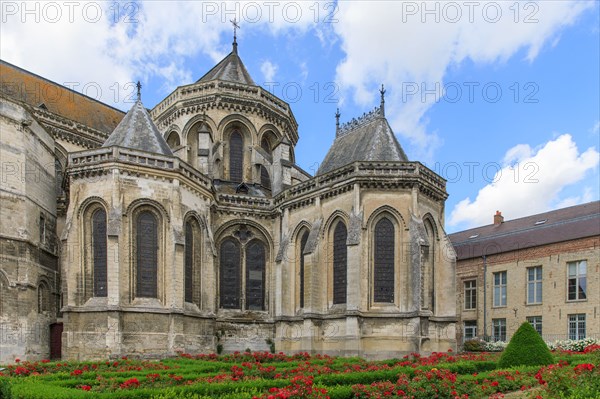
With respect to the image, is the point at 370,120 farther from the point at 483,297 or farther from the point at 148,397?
the point at 148,397

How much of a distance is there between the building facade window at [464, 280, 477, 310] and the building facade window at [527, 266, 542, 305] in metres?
4.57

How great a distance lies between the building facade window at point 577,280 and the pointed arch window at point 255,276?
19.1 meters

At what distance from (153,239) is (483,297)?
24.3 m

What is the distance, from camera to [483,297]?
116ft

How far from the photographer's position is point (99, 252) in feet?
74.2

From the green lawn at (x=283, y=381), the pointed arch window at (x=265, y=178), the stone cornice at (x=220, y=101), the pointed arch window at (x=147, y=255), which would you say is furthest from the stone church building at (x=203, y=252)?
the green lawn at (x=283, y=381)

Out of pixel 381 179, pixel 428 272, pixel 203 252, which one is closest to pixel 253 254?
pixel 203 252

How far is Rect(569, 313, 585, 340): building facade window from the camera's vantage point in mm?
29342

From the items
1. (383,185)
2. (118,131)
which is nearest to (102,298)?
(118,131)

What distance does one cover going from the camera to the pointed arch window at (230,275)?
28.4 m

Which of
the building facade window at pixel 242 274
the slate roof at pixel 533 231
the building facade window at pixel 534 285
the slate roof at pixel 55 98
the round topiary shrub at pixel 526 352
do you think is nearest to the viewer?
the round topiary shrub at pixel 526 352

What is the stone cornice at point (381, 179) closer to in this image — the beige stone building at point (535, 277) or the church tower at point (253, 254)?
the church tower at point (253, 254)

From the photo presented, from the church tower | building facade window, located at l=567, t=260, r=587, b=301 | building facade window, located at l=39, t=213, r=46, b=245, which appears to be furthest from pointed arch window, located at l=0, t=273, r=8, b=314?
building facade window, located at l=567, t=260, r=587, b=301

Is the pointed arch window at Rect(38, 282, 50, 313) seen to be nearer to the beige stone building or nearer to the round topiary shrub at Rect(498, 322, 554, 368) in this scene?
the round topiary shrub at Rect(498, 322, 554, 368)
